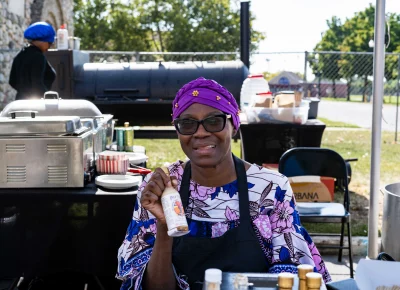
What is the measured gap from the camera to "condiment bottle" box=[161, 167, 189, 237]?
1641 mm

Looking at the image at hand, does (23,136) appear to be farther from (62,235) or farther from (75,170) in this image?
(62,235)

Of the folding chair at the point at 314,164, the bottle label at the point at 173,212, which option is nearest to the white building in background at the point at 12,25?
the folding chair at the point at 314,164

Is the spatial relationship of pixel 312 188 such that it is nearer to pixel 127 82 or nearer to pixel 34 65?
pixel 34 65

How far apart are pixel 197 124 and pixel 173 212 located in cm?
57

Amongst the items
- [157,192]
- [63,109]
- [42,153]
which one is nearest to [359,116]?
[63,109]

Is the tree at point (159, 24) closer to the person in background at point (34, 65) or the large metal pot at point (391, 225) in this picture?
the person in background at point (34, 65)

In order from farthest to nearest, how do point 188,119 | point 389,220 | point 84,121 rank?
point 84,121 < point 389,220 < point 188,119

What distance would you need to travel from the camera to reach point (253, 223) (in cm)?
217

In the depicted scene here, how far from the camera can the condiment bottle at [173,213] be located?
1.64 m

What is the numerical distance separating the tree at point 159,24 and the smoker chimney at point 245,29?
3290cm

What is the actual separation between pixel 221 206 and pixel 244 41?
717 centimetres

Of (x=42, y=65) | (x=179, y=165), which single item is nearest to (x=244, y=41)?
(x=42, y=65)

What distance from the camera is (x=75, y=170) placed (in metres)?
3.26

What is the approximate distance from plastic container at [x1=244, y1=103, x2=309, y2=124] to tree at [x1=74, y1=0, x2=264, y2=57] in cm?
3635
